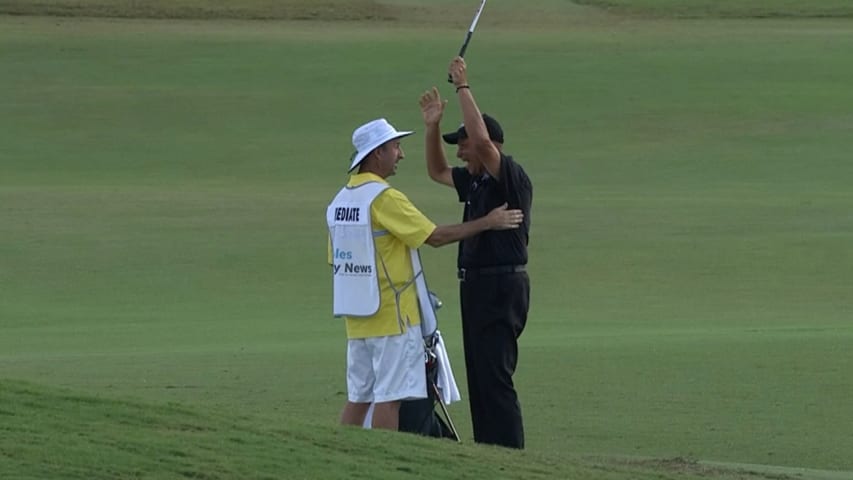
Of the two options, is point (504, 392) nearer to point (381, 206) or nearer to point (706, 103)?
point (381, 206)

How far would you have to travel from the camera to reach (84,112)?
116 ft

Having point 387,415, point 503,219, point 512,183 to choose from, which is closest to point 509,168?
point 512,183

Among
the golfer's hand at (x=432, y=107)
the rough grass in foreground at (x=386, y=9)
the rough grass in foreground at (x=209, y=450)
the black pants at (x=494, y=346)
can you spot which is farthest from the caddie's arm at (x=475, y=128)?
the rough grass in foreground at (x=386, y=9)

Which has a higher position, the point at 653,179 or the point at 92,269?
the point at 653,179

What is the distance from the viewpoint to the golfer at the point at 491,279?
8477 millimetres

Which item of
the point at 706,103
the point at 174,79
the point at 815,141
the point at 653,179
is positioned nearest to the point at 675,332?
the point at 653,179

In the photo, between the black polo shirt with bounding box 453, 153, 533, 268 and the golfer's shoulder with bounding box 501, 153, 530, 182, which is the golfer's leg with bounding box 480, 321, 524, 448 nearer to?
the black polo shirt with bounding box 453, 153, 533, 268

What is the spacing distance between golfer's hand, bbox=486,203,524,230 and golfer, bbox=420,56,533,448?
277mm

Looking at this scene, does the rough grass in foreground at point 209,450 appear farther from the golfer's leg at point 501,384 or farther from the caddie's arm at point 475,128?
the caddie's arm at point 475,128

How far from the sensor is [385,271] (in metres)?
8.19

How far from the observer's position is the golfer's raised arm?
28.5ft

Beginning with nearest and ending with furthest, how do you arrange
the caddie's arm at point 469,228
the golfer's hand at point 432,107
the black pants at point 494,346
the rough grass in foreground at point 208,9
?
the caddie's arm at point 469,228 < the black pants at point 494,346 < the golfer's hand at point 432,107 < the rough grass in foreground at point 208,9

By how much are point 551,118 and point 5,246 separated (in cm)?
1570

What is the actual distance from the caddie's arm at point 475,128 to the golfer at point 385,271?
0.27 metres
